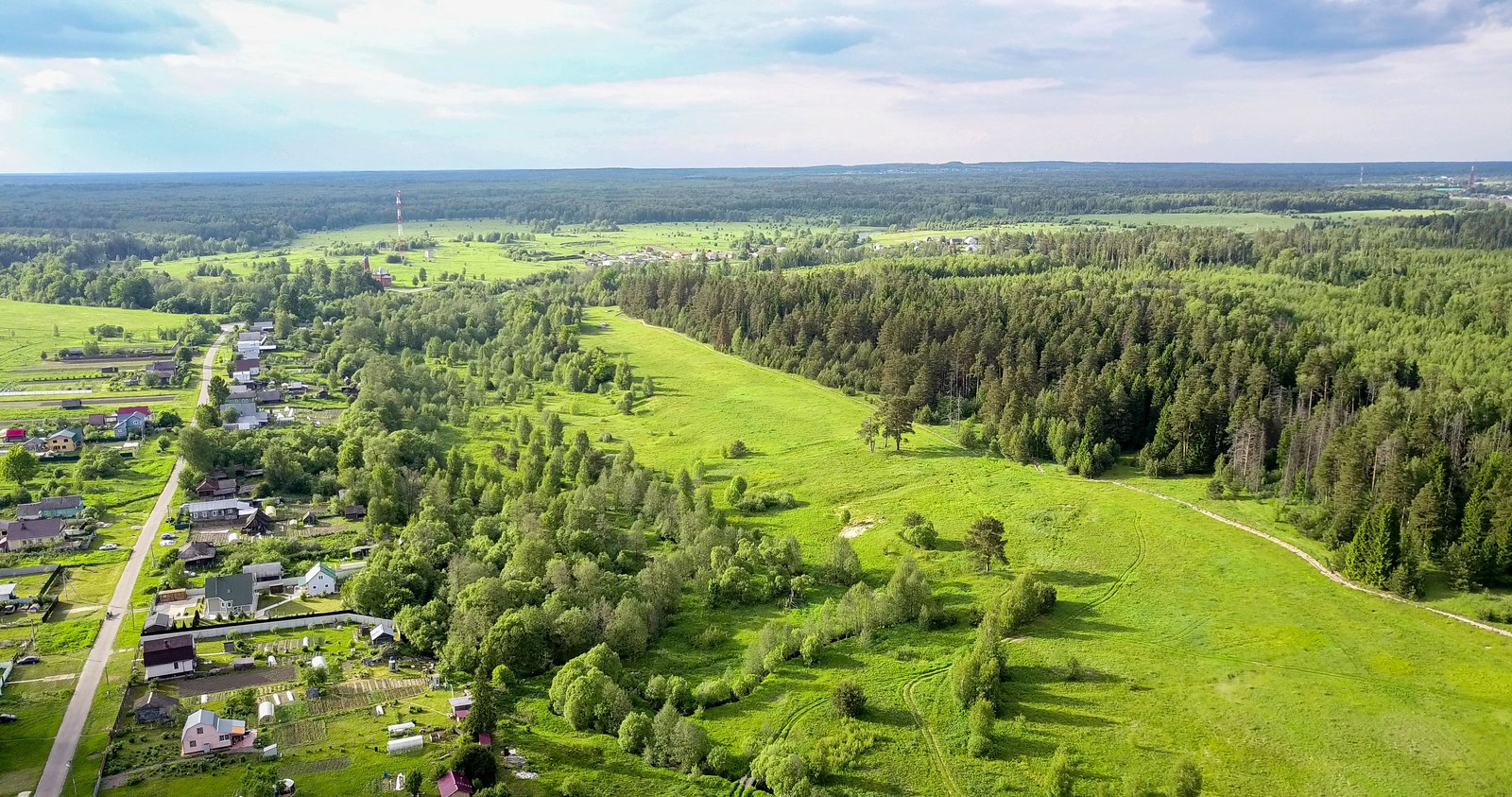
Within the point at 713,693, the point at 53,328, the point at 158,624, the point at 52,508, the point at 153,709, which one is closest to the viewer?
the point at 153,709

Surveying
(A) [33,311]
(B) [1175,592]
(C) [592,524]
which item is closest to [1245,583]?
(B) [1175,592]

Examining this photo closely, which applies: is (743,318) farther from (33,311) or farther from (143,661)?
(33,311)

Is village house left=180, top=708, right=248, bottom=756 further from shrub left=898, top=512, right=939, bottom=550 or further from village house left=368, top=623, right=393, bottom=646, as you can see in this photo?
shrub left=898, top=512, right=939, bottom=550

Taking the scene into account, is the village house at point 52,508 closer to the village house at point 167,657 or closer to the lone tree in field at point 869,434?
the village house at point 167,657

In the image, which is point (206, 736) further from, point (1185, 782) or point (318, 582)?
point (1185, 782)

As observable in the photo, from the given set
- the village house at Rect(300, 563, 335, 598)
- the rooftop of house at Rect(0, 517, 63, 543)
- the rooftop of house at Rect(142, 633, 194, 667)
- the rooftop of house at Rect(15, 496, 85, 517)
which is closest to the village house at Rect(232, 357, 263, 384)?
the rooftop of house at Rect(15, 496, 85, 517)

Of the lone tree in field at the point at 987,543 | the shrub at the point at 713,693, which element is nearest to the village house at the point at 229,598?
the shrub at the point at 713,693

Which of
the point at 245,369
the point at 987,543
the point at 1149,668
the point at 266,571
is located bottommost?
the point at 266,571

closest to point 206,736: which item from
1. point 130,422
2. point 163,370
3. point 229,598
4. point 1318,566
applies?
point 229,598

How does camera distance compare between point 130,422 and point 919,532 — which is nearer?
point 919,532
